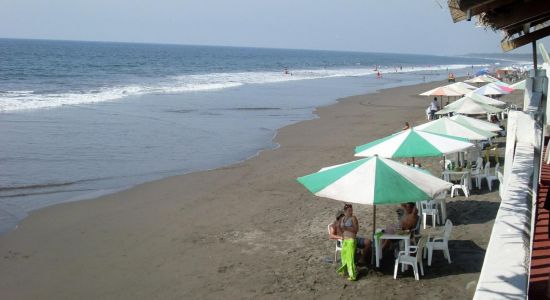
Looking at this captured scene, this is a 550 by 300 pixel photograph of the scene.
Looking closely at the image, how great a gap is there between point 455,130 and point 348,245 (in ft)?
15.0

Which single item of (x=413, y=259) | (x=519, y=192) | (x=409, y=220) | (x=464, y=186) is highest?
(x=519, y=192)

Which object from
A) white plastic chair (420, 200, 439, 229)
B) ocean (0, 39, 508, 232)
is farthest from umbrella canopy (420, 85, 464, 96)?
white plastic chair (420, 200, 439, 229)

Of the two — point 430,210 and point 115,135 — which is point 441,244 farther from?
point 115,135

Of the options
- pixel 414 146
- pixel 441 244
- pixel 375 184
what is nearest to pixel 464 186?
pixel 414 146

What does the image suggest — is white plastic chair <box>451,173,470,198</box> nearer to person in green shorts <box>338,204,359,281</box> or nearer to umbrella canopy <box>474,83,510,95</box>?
person in green shorts <box>338,204,359,281</box>

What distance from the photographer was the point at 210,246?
8750 mm

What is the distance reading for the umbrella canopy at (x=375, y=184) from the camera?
687 cm

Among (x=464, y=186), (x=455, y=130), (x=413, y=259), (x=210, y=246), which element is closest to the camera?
(x=413, y=259)

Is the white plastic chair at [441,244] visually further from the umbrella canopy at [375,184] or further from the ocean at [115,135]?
the ocean at [115,135]

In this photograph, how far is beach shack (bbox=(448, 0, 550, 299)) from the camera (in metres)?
2.45

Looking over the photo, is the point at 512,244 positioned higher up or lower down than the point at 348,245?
higher up

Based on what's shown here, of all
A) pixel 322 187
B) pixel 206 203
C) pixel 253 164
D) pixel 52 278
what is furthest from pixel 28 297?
pixel 253 164

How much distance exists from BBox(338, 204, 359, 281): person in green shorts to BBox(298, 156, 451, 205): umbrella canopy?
65 cm

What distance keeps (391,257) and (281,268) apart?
1597 mm
